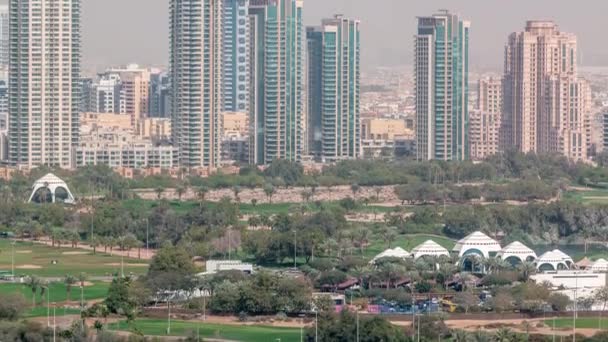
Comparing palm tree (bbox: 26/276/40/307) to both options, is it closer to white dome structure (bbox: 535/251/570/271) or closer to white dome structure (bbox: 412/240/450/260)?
white dome structure (bbox: 412/240/450/260)

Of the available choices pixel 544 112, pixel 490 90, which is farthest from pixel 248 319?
pixel 490 90

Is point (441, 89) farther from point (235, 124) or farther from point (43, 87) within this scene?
point (43, 87)

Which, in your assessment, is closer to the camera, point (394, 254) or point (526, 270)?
point (526, 270)

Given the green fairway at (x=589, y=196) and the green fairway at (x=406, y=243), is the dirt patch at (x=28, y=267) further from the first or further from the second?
the green fairway at (x=589, y=196)

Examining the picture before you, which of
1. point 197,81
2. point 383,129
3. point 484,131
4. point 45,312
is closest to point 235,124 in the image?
point 383,129

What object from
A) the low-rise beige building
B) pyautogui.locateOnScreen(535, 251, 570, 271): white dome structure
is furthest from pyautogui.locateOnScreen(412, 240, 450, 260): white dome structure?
the low-rise beige building

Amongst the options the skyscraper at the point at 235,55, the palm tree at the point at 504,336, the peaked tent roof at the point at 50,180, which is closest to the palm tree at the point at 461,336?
the palm tree at the point at 504,336
